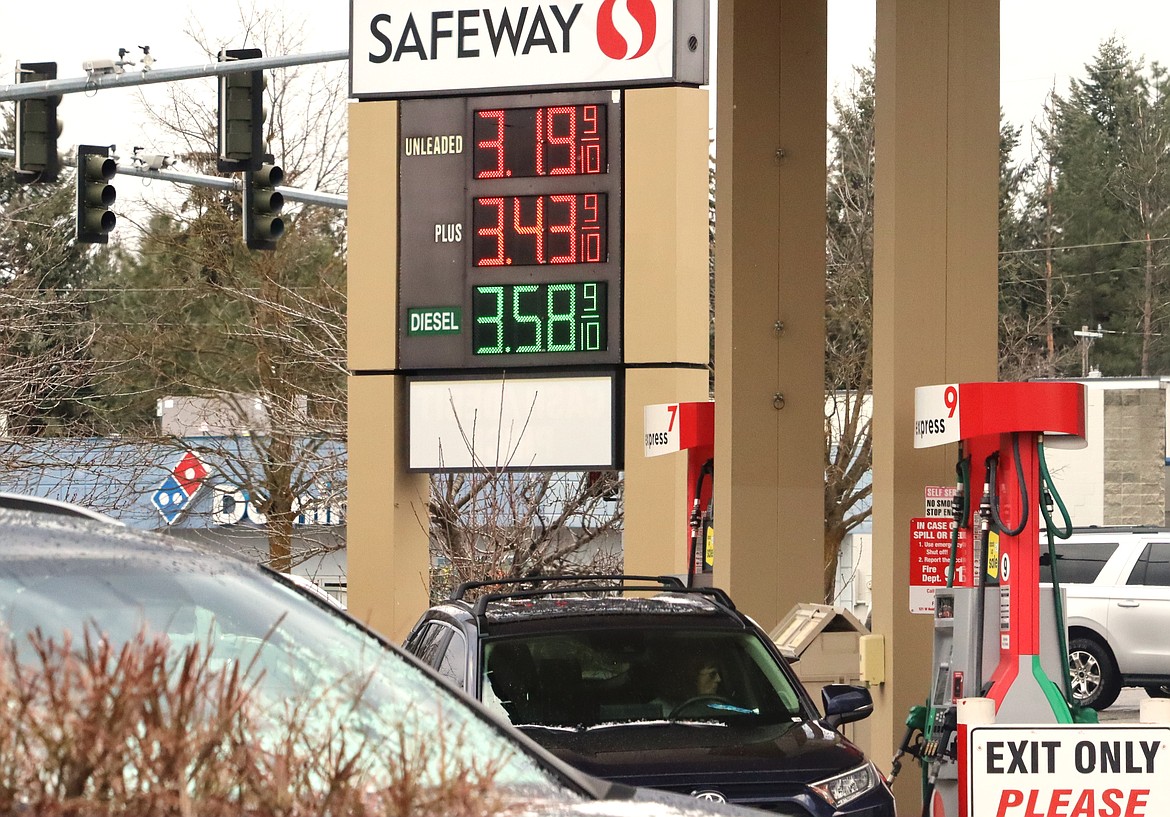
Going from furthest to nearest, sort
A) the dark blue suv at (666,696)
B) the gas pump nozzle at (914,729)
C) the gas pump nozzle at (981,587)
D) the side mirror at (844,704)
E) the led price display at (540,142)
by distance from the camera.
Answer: the led price display at (540,142) < the gas pump nozzle at (914,729) < the gas pump nozzle at (981,587) < the side mirror at (844,704) < the dark blue suv at (666,696)

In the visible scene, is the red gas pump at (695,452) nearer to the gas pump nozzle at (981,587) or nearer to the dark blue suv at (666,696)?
the gas pump nozzle at (981,587)

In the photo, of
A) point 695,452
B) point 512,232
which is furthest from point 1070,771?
point 512,232

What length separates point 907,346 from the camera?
1012 centimetres

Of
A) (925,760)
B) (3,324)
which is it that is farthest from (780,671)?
(3,324)

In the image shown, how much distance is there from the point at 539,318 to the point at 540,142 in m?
1.43

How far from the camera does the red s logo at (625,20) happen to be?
1452 centimetres

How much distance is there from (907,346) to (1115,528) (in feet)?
41.1

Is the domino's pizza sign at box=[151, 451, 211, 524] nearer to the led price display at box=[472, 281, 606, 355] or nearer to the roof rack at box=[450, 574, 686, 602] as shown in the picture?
the led price display at box=[472, 281, 606, 355]

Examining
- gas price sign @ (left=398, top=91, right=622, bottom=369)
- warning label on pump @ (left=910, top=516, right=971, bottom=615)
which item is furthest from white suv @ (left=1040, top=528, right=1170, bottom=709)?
warning label on pump @ (left=910, top=516, right=971, bottom=615)

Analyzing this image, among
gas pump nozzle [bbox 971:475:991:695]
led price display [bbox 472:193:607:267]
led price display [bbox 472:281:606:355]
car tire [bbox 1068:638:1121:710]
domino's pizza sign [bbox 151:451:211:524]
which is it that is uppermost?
led price display [bbox 472:193:607:267]

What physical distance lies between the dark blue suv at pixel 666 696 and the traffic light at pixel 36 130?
1080 cm

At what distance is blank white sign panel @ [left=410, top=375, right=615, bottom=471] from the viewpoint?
1470 cm

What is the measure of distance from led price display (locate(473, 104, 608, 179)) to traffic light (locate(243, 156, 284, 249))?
459cm

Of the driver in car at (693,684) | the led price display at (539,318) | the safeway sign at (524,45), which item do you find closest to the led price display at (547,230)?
the led price display at (539,318)
